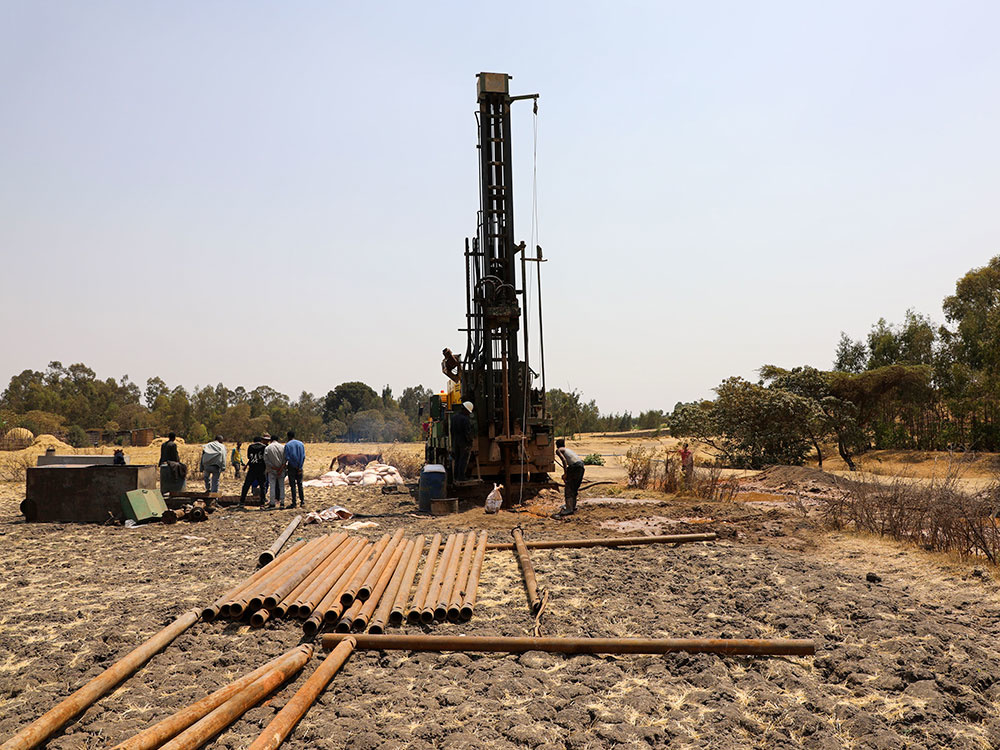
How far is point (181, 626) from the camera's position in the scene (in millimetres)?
6078

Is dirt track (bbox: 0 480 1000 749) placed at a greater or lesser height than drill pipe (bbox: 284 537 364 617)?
lesser

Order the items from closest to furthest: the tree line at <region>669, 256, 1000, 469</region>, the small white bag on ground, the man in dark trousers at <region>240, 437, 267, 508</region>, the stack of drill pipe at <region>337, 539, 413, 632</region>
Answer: the stack of drill pipe at <region>337, 539, 413, 632</region>
the small white bag on ground
the man in dark trousers at <region>240, 437, 267, 508</region>
the tree line at <region>669, 256, 1000, 469</region>

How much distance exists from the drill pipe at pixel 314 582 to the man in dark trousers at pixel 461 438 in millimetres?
5533

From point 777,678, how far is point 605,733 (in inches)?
65.3

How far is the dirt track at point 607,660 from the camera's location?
443cm

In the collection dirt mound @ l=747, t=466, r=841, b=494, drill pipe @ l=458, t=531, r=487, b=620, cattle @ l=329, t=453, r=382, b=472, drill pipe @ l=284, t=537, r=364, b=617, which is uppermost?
cattle @ l=329, t=453, r=382, b=472

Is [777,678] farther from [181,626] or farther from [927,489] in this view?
[927,489]

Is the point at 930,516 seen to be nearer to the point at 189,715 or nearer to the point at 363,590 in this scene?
the point at 363,590

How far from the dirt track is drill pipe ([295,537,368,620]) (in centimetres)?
24

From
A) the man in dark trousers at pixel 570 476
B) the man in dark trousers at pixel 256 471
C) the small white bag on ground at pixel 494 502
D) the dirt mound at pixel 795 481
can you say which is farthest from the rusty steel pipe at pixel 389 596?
the dirt mound at pixel 795 481

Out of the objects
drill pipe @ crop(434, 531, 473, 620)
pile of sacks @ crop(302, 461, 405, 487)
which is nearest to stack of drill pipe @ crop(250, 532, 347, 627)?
drill pipe @ crop(434, 531, 473, 620)

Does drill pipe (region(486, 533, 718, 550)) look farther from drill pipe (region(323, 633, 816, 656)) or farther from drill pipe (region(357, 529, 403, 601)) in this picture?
drill pipe (region(323, 633, 816, 656))

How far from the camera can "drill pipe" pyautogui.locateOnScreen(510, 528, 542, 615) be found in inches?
276

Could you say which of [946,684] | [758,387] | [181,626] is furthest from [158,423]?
[946,684]
